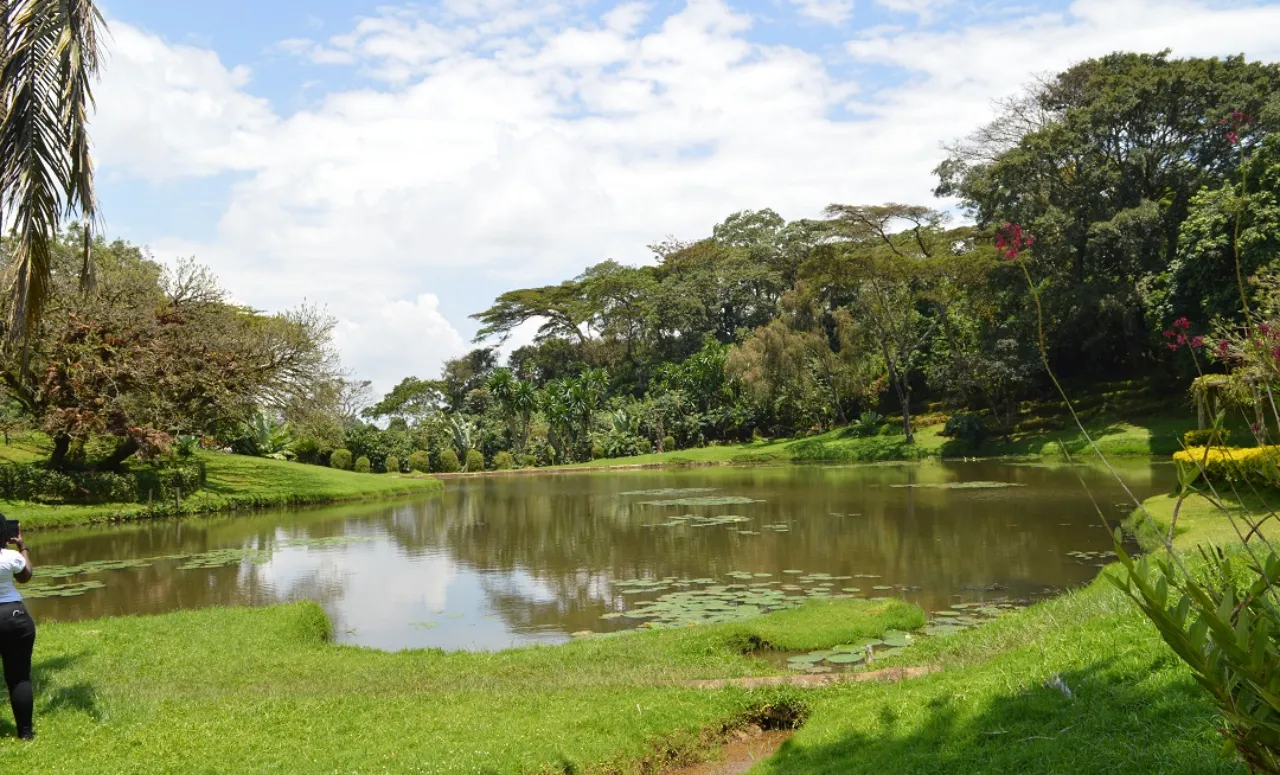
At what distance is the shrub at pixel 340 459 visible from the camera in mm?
50125

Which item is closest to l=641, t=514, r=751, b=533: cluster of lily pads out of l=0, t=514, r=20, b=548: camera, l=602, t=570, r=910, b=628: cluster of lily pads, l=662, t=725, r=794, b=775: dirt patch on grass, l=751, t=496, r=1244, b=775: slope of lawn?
l=602, t=570, r=910, b=628: cluster of lily pads

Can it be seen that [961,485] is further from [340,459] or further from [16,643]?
[340,459]

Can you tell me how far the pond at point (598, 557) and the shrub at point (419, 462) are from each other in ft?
71.4

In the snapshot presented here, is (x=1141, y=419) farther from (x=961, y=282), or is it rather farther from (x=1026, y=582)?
(x=1026, y=582)

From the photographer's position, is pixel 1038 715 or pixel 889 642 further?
pixel 889 642

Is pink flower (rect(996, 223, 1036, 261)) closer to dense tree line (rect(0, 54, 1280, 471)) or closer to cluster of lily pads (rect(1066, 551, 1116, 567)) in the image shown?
dense tree line (rect(0, 54, 1280, 471))

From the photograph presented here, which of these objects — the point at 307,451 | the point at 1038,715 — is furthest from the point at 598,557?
the point at 307,451

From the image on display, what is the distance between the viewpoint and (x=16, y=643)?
22.7ft

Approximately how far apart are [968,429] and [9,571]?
42.4 meters

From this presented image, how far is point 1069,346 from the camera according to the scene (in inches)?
1816

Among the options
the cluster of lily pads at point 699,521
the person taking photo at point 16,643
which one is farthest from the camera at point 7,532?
the cluster of lily pads at point 699,521

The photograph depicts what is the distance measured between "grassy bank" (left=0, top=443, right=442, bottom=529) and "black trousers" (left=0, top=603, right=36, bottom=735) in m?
21.5

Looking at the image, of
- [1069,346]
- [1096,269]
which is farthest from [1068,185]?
[1069,346]

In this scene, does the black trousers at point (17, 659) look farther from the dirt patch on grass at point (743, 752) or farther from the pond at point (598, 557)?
the pond at point (598, 557)
